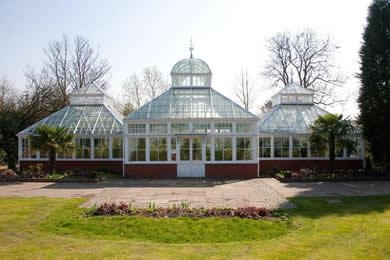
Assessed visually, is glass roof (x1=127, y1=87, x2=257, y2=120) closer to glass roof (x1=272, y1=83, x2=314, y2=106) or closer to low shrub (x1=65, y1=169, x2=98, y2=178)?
low shrub (x1=65, y1=169, x2=98, y2=178)

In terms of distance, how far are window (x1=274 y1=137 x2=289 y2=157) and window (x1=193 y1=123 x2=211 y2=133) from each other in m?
5.35

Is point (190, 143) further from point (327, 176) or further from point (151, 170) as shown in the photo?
point (327, 176)

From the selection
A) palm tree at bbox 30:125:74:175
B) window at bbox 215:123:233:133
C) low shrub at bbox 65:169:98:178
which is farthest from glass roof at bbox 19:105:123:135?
window at bbox 215:123:233:133

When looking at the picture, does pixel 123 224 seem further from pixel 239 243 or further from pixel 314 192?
pixel 314 192

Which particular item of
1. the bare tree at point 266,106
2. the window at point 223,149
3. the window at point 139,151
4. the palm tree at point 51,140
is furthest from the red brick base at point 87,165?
the bare tree at point 266,106

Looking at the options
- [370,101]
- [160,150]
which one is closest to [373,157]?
[370,101]

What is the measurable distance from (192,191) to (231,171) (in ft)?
21.2

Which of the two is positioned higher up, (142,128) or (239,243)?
(142,128)

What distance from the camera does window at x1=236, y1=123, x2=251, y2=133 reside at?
23.5 metres

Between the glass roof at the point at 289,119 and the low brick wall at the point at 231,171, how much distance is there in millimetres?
3555

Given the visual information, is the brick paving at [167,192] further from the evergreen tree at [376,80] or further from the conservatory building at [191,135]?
the evergreen tree at [376,80]

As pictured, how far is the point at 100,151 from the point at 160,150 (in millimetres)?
4718

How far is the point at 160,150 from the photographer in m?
23.4

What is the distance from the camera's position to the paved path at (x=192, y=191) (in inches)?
565
